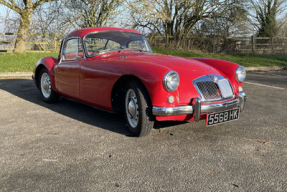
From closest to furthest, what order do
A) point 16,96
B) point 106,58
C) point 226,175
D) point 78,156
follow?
point 226,175 → point 78,156 → point 106,58 → point 16,96

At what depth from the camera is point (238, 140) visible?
319cm

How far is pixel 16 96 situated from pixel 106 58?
3111 mm

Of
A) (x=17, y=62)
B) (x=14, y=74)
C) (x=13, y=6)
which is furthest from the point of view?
(x=13, y=6)

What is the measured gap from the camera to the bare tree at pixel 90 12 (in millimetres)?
16484

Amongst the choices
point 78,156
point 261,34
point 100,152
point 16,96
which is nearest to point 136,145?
point 100,152

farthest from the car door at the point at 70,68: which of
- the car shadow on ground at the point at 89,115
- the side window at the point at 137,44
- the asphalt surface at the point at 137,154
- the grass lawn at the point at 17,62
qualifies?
the grass lawn at the point at 17,62

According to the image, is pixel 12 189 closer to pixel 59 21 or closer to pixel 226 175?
pixel 226 175

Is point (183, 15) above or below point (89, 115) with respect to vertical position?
above

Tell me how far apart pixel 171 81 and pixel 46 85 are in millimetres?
3259

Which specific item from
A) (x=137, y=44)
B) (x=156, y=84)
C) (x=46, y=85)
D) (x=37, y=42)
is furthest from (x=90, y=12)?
(x=156, y=84)

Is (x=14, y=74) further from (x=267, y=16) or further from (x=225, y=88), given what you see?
(x=267, y=16)

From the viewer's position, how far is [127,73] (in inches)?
131

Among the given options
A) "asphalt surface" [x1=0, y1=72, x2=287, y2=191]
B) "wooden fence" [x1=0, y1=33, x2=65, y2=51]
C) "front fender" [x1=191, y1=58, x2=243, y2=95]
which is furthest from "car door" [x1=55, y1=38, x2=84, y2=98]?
"wooden fence" [x1=0, y1=33, x2=65, y2=51]

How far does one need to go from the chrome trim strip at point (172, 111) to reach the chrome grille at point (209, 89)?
0.99ft
